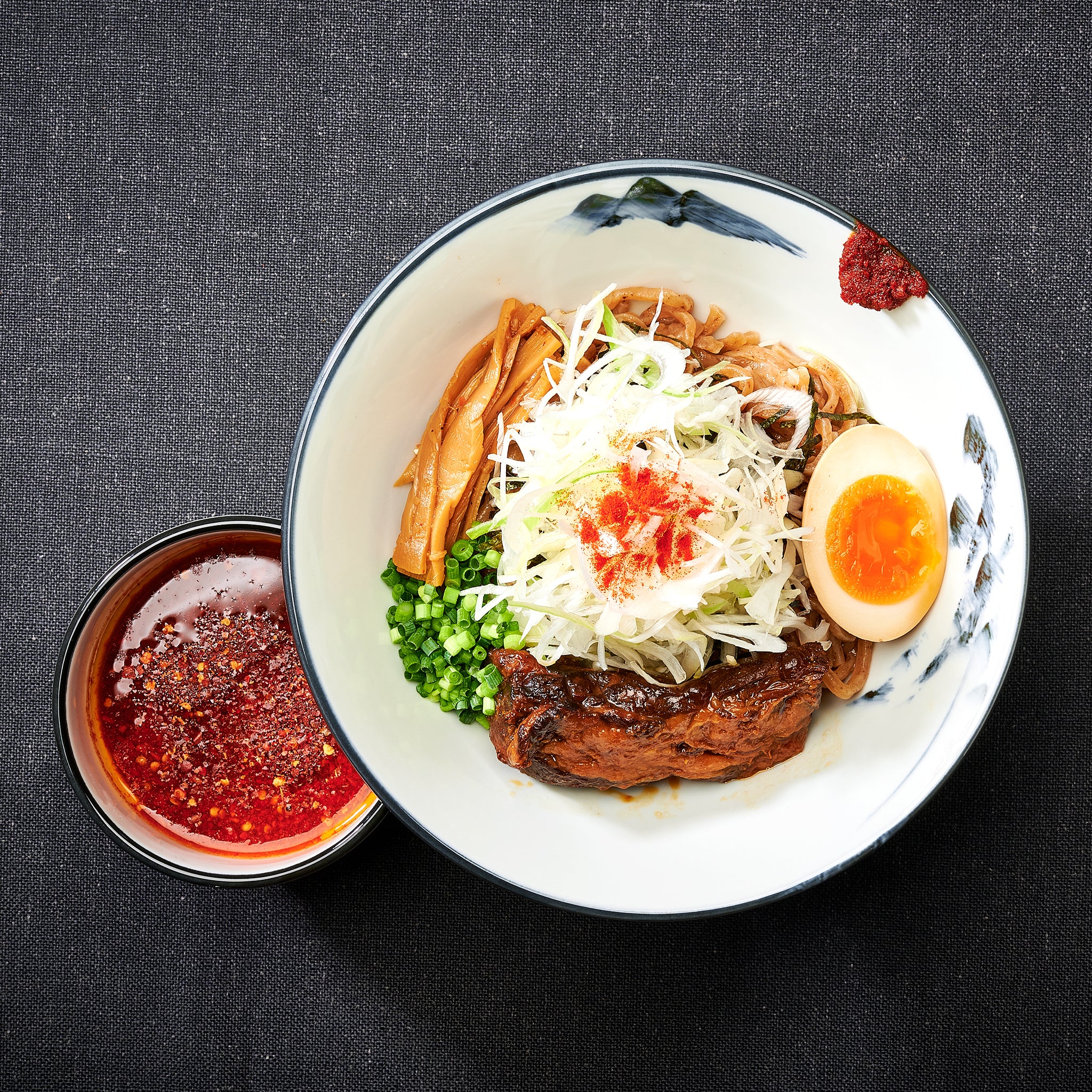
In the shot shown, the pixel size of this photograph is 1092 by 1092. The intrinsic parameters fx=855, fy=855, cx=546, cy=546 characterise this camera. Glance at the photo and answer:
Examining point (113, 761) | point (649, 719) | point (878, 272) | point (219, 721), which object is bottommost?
point (113, 761)

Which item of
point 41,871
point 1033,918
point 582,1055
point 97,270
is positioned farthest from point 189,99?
point 1033,918

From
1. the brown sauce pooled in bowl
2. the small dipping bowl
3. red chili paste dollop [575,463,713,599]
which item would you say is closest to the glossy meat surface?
red chili paste dollop [575,463,713,599]

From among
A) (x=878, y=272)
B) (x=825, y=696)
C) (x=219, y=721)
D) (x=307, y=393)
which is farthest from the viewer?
(x=307, y=393)

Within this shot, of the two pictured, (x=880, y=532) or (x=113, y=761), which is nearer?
(x=880, y=532)

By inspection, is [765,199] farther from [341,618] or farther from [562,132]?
[341,618]

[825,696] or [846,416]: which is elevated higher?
[846,416]

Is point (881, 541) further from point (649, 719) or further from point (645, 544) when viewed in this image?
point (649, 719)

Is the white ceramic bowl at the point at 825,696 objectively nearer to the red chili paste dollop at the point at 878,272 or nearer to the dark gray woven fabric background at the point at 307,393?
the red chili paste dollop at the point at 878,272

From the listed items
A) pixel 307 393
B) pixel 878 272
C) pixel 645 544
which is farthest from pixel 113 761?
pixel 878 272
